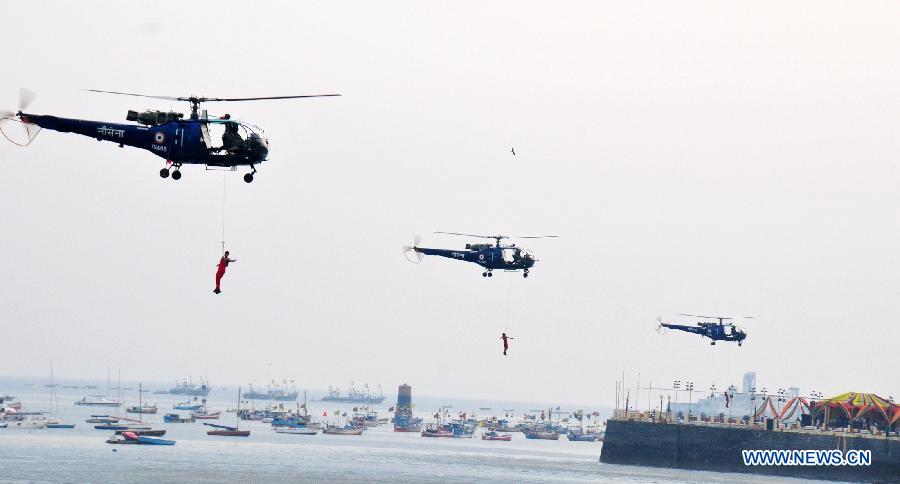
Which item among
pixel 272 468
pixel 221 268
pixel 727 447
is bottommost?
pixel 272 468

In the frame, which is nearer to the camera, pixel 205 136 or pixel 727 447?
pixel 205 136

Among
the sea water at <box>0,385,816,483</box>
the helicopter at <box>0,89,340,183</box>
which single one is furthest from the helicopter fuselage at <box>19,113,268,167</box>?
the sea water at <box>0,385,816,483</box>

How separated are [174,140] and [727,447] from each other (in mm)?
103250

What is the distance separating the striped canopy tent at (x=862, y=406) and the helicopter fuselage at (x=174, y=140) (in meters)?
105

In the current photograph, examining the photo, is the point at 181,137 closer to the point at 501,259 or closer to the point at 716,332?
the point at 501,259

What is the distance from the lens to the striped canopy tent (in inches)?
5812

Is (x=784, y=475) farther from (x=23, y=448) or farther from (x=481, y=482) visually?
(x=23, y=448)

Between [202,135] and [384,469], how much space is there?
107 meters

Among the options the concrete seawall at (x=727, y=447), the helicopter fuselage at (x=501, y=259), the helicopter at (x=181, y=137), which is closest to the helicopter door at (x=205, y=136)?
the helicopter at (x=181, y=137)

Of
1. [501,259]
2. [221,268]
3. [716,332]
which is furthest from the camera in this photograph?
[716,332]

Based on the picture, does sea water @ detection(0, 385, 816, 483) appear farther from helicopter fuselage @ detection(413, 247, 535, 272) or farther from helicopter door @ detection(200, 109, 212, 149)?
helicopter door @ detection(200, 109, 212, 149)

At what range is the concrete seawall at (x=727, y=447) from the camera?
13850 cm

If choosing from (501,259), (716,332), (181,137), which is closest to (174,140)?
(181,137)

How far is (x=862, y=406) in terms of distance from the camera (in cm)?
14912
